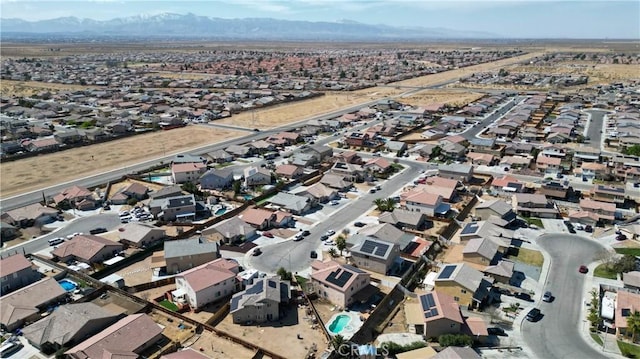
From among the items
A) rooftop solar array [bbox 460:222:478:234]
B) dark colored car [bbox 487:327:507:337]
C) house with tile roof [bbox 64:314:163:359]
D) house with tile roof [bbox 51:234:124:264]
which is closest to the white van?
house with tile roof [bbox 51:234:124:264]

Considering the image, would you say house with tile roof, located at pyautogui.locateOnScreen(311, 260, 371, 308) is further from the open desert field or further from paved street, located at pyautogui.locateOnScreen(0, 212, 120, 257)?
the open desert field

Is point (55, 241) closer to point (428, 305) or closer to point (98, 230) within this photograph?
point (98, 230)

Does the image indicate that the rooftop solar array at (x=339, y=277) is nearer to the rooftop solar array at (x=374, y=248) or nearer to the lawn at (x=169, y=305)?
the rooftop solar array at (x=374, y=248)

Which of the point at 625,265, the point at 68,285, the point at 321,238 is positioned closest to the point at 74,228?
the point at 68,285

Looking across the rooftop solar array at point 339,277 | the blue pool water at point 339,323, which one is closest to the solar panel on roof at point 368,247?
the rooftop solar array at point 339,277

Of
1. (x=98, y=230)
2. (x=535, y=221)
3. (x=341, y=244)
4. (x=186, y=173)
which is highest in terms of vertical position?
(x=186, y=173)

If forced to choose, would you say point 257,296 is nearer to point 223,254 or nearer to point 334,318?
point 334,318
